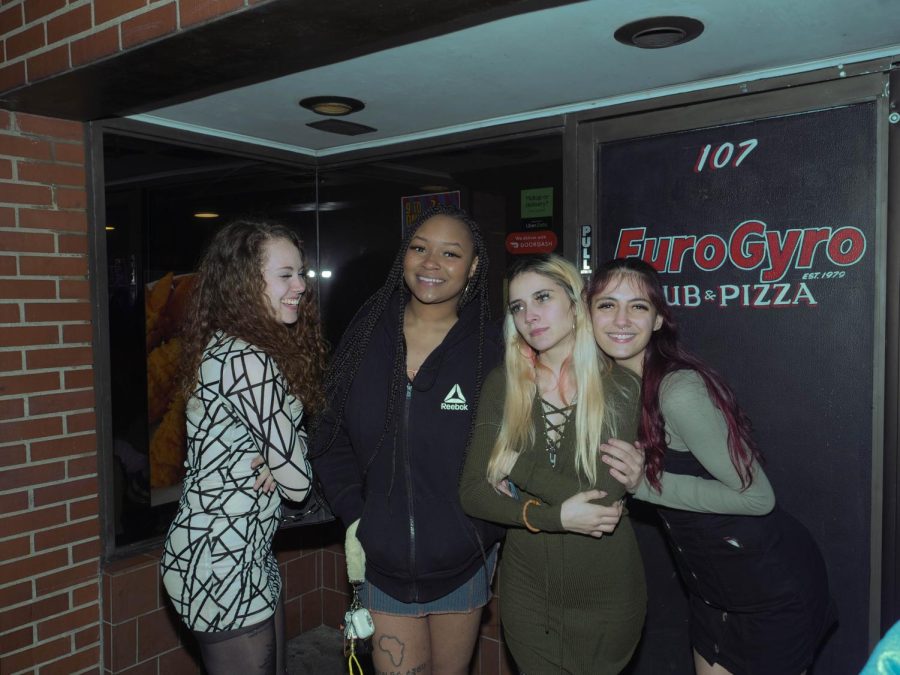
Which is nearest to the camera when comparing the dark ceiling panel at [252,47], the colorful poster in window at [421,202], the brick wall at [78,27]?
the dark ceiling panel at [252,47]

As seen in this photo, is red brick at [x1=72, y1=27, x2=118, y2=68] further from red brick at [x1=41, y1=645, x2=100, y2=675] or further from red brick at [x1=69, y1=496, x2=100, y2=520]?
red brick at [x1=41, y1=645, x2=100, y2=675]

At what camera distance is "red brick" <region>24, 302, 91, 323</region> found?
277 centimetres

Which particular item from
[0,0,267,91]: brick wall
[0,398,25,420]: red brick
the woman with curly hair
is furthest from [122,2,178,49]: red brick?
[0,398,25,420]: red brick

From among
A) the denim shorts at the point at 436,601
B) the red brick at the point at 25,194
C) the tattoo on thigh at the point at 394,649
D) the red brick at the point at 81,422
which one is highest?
the red brick at the point at 25,194

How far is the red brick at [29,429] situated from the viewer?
8.89 feet

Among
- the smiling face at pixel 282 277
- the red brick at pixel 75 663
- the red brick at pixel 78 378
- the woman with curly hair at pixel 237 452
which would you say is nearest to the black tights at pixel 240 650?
the woman with curly hair at pixel 237 452

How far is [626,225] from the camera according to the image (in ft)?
9.58

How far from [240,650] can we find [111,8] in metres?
2.05

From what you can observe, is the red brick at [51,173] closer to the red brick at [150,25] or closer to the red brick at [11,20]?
the red brick at [11,20]

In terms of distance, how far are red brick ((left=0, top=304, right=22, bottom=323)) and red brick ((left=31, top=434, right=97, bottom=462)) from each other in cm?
51

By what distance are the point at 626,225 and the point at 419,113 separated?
107 cm

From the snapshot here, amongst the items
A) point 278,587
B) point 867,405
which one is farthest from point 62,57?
point 867,405

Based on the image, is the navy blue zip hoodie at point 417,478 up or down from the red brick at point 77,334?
down

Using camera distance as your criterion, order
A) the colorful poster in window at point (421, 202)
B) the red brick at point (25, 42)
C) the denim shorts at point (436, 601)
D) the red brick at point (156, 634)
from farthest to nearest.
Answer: the colorful poster in window at point (421, 202) < the red brick at point (156, 634) < the red brick at point (25, 42) < the denim shorts at point (436, 601)
